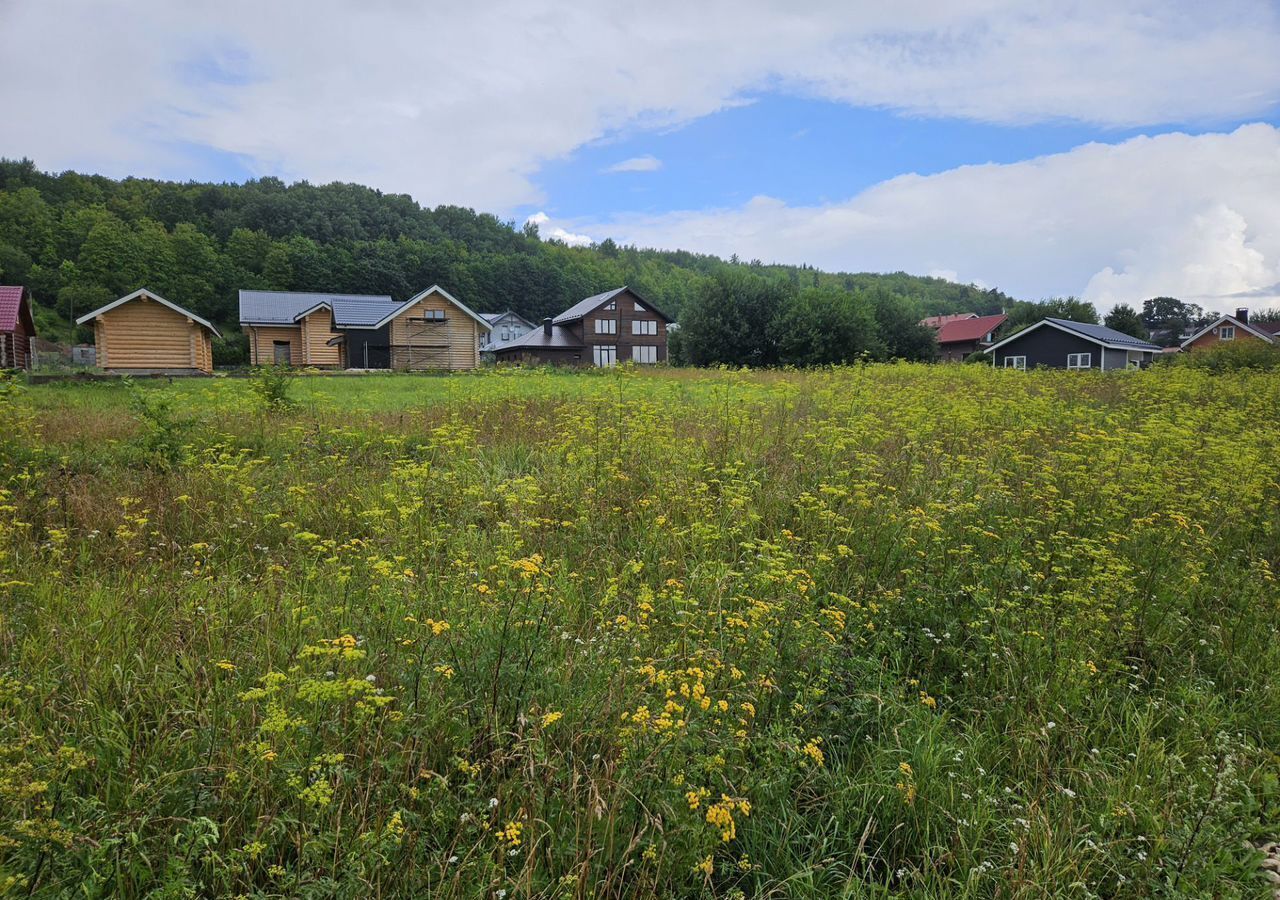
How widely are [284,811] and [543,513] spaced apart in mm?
3867

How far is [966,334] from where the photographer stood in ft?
246

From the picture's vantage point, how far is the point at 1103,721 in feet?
12.3

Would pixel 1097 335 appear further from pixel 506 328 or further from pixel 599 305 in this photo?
pixel 506 328

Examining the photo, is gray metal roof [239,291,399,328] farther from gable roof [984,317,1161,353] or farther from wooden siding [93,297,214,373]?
gable roof [984,317,1161,353]

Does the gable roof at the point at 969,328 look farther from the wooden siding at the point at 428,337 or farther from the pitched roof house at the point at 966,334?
the wooden siding at the point at 428,337

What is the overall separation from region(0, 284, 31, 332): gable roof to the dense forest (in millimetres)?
26495

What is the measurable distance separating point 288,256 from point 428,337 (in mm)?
46275

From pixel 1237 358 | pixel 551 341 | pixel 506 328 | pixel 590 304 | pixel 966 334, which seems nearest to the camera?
pixel 1237 358

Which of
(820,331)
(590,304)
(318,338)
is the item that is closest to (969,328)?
(820,331)

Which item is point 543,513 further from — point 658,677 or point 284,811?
point 284,811

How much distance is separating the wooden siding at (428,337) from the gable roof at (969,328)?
57.5 metres

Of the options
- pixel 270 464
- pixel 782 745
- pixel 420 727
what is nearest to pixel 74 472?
pixel 270 464

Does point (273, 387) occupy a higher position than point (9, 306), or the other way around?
point (9, 306)

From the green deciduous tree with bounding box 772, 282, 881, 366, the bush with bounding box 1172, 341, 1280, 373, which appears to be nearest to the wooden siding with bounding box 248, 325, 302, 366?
the green deciduous tree with bounding box 772, 282, 881, 366
